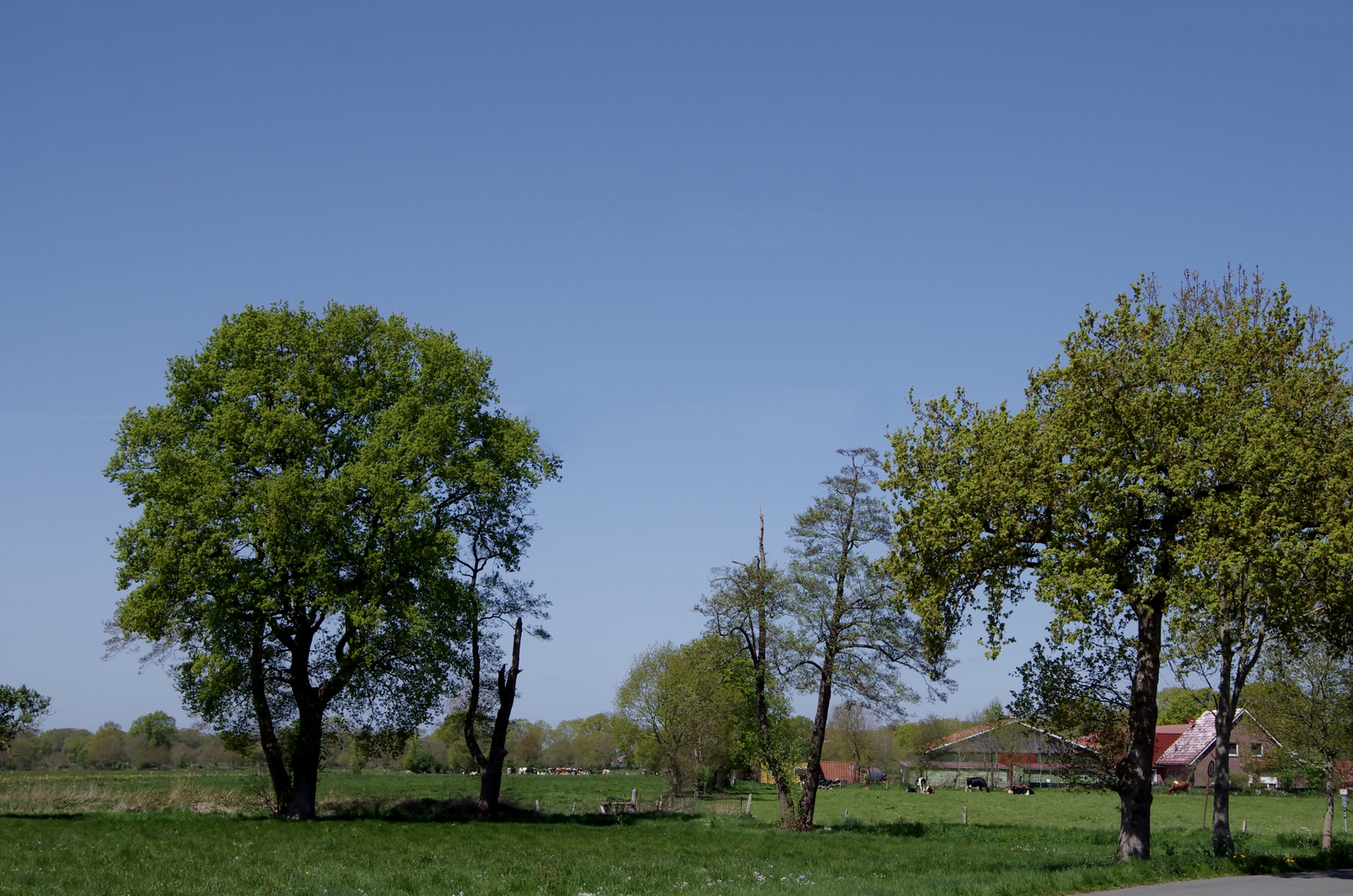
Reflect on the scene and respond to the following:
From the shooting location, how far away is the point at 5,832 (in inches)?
1137

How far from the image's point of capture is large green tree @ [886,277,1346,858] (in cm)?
2023

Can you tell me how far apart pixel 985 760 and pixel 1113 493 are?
362 feet

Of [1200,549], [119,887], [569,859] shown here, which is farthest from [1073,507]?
[119,887]

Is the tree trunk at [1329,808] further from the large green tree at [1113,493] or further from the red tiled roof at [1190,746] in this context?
the red tiled roof at [1190,746]

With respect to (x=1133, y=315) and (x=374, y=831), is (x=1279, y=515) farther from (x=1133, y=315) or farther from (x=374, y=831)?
(x=374, y=831)

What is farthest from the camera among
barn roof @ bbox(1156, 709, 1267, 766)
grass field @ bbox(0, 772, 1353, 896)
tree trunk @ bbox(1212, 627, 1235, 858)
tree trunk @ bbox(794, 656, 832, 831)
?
barn roof @ bbox(1156, 709, 1267, 766)

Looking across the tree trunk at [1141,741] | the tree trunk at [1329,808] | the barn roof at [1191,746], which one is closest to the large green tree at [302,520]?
the tree trunk at [1141,741]

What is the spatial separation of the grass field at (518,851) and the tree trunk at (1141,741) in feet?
2.67

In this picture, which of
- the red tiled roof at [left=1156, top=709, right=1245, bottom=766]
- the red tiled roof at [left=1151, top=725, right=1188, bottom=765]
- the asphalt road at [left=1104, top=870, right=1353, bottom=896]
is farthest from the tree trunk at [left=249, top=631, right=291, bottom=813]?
the red tiled roof at [left=1151, top=725, right=1188, bottom=765]

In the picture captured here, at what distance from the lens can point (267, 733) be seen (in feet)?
124

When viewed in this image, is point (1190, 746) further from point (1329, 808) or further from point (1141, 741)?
point (1141, 741)

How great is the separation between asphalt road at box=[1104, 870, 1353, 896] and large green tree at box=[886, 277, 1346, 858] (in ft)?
11.2

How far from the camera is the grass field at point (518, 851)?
61.7 feet

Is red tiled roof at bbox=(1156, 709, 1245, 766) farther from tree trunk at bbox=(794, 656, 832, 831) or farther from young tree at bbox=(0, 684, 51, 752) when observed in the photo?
young tree at bbox=(0, 684, 51, 752)
